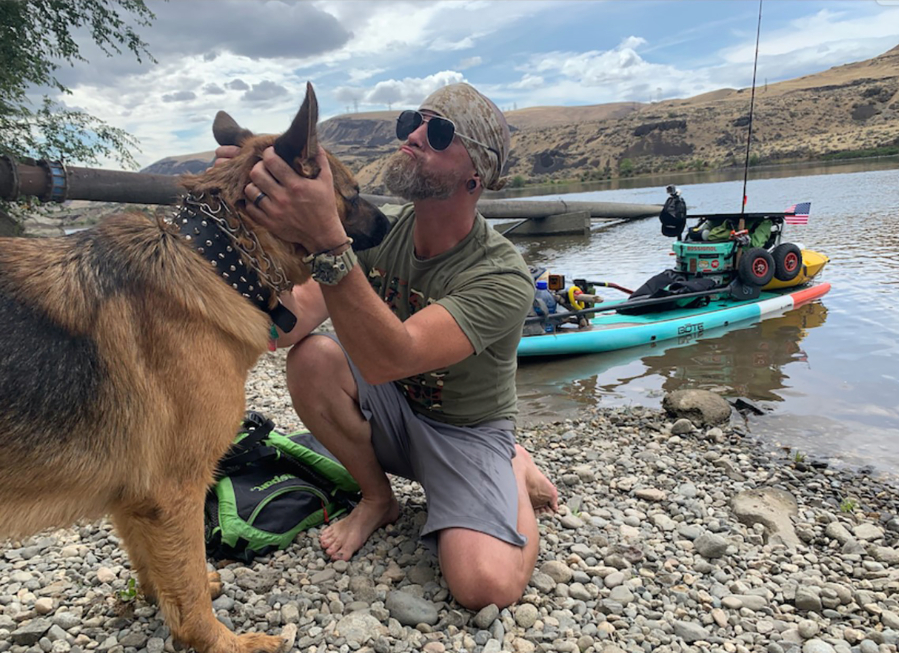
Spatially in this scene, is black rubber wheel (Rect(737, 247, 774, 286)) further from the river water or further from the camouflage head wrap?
the camouflage head wrap

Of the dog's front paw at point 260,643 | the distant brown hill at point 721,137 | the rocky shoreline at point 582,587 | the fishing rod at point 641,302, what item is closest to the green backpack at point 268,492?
the rocky shoreline at point 582,587

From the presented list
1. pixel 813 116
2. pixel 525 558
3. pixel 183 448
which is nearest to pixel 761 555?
pixel 525 558

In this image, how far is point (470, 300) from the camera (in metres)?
3.01

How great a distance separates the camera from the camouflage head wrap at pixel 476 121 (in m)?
3.34

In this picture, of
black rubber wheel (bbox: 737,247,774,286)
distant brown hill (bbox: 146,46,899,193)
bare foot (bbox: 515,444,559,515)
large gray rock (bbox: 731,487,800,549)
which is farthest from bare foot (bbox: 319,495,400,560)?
distant brown hill (bbox: 146,46,899,193)

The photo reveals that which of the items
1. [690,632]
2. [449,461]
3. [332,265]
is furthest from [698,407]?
[332,265]

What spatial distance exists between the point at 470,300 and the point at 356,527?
5.02 ft

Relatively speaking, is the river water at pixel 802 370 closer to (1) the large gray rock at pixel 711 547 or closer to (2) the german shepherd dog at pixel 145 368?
(1) the large gray rock at pixel 711 547

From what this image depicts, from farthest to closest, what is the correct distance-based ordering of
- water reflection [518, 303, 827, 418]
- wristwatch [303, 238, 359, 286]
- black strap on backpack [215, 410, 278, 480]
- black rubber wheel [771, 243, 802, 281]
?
1. black rubber wheel [771, 243, 802, 281]
2. water reflection [518, 303, 827, 418]
3. black strap on backpack [215, 410, 278, 480]
4. wristwatch [303, 238, 359, 286]

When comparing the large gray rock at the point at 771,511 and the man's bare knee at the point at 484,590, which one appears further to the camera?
the large gray rock at the point at 771,511

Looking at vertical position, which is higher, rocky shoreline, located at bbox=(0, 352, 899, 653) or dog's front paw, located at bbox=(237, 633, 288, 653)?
dog's front paw, located at bbox=(237, 633, 288, 653)

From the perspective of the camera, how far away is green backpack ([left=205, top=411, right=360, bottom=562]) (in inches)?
126

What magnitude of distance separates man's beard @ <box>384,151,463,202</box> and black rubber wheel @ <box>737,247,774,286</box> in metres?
9.16

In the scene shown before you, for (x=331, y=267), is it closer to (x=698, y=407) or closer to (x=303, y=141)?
(x=303, y=141)
